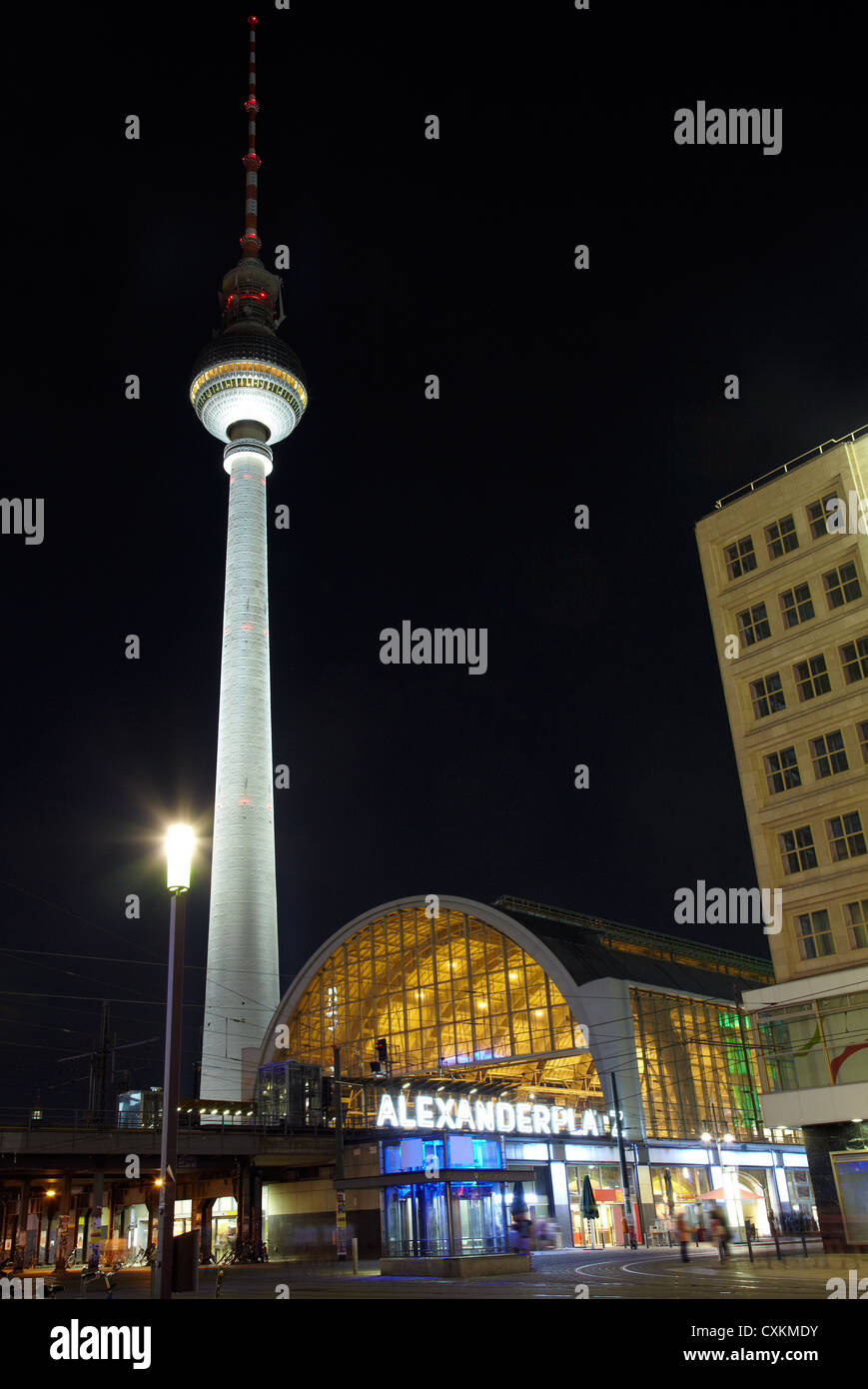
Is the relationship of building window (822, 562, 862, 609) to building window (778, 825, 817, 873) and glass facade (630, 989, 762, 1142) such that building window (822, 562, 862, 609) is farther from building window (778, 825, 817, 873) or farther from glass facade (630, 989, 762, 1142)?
glass facade (630, 989, 762, 1142)

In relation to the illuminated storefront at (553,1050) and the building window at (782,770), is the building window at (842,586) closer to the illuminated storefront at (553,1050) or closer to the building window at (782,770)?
the building window at (782,770)

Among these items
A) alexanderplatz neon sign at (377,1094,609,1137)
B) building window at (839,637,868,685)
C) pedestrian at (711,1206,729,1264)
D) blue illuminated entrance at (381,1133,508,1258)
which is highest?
building window at (839,637,868,685)

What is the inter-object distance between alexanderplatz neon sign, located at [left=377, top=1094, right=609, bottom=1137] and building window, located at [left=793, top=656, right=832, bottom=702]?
2291 centimetres

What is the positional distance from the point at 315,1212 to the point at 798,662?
37550mm

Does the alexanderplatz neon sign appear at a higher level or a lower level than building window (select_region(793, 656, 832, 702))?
lower

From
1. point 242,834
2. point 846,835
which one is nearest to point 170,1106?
point 846,835

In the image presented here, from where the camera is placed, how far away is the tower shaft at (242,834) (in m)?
81.9

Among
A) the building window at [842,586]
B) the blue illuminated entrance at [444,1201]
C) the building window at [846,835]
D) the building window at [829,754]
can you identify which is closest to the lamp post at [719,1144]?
the building window at [846,835]

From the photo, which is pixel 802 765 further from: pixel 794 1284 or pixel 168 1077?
pixel 168 1077

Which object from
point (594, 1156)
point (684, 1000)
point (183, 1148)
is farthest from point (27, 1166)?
point (684, 1000)

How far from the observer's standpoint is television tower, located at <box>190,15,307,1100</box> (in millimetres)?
82312

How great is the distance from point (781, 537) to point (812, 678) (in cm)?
685

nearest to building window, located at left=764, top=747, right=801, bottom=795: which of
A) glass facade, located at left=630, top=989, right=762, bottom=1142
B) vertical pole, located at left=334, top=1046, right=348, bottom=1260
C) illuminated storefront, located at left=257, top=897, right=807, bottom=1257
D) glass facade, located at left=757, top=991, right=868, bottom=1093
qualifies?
glass facade, located at left=757, top=991, right=868, bottom=1093

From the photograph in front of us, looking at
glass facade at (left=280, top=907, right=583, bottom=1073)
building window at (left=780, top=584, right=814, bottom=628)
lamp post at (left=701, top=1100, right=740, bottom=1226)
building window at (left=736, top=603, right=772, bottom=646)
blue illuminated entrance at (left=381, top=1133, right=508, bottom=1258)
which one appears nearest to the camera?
blue illuminated entrance at (left=381, top=1133, right=508, bottom=1258)
